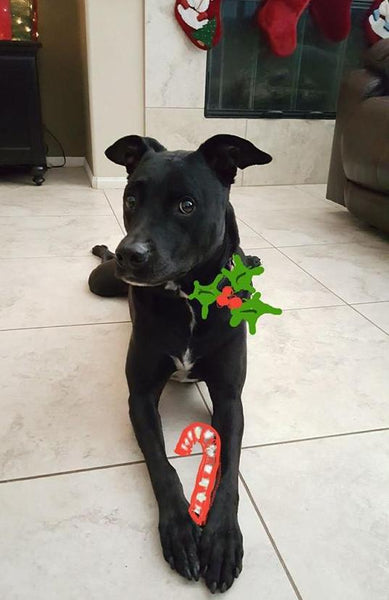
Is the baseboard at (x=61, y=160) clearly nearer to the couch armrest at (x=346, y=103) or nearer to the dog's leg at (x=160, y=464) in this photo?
the couch armrest at (x=346, y=103)

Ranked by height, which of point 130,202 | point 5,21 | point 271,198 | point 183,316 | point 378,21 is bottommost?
point 271,198

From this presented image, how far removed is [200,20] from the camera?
10.2 ft

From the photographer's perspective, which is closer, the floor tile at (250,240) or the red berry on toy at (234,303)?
the red berry on toy at (234,303)

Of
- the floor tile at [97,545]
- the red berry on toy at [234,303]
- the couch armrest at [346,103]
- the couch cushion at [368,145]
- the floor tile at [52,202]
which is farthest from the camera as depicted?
the floor tile at [52,202]

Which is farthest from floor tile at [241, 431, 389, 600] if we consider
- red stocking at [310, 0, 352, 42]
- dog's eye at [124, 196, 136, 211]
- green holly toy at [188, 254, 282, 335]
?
red stocking at [310, 0, 352, 42]

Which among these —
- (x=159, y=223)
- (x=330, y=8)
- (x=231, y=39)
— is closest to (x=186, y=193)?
(x=159, y=223)

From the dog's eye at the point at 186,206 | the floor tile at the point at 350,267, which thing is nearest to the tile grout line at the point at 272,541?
the dog's eye at the point at 186,206

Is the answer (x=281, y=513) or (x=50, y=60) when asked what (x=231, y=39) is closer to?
(x=50, y=60)

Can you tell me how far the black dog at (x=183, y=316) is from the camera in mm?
828

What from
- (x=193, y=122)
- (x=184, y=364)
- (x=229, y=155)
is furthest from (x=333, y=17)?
(x=184, y=364)

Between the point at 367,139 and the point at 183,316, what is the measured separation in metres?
1.67

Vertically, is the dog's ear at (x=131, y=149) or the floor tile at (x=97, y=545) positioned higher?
the dog's ear at (x=131, y=149)

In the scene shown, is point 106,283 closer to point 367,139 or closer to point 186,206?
point 186,206

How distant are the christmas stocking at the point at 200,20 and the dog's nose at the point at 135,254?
2.75m
